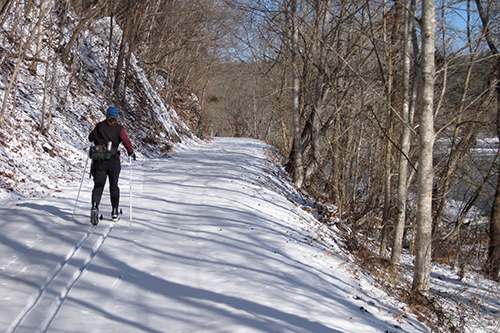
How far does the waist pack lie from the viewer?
21.7ft

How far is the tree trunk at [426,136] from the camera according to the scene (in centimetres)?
683

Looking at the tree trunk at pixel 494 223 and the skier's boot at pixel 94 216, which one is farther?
the tree trunk at pixel 494 223

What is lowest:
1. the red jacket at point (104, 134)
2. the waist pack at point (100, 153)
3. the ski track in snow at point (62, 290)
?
the ski track in snow at point (62, 290)

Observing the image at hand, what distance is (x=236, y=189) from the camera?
10562 millimetres

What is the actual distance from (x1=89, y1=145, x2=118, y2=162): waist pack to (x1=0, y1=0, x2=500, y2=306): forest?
424 centimetres

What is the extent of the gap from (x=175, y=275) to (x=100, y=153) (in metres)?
2.83

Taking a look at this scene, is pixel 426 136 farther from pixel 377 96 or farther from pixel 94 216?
pixel 94 216

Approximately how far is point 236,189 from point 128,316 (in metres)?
6.69

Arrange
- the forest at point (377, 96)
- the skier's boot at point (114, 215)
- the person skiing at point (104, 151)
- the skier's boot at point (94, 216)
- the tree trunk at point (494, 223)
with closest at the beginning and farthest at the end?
the skier's boot at point (94, 216)
the person skiing at point (104, 151)
the skier's boot at point (114, 215)
the forest at point (377, 96)
the tree trunk at point (494, 223)

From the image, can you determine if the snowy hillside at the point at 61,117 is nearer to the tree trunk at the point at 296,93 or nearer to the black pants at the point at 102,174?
the black pants at the point at 102,174

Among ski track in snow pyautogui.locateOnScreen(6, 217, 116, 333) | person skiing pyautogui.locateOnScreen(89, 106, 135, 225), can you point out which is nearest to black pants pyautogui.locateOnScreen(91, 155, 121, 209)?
person skiing pyautogui.locateOnScreen(89, 106, 135, 225)

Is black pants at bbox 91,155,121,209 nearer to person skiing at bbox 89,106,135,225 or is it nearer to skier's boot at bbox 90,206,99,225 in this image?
person skiing at bbox 89,106,135,225

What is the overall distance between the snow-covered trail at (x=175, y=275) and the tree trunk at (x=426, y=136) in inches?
51.4

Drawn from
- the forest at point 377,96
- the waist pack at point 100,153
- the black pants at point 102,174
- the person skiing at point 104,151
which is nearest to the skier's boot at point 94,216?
the person skiing at point 104,151
